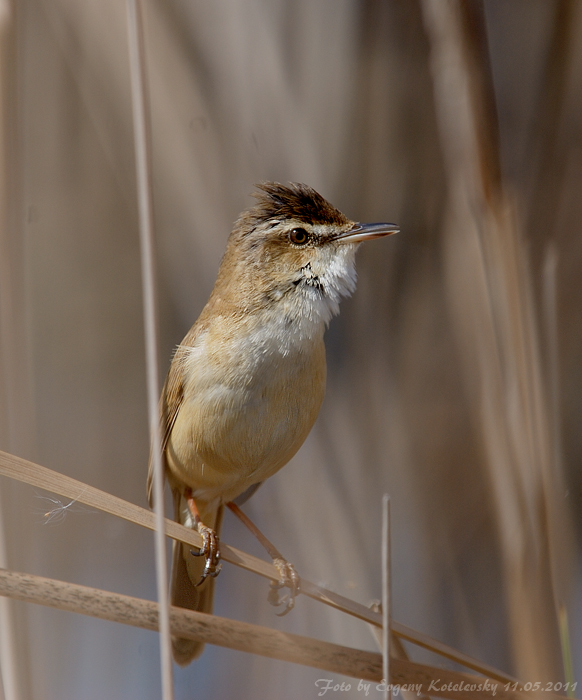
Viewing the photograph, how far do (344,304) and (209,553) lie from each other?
46.2 inches

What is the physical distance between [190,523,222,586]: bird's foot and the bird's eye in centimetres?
104

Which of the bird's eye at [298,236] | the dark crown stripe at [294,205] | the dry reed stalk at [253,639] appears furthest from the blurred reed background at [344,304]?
the dry reed stalk at [253,639]

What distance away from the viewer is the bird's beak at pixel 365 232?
200cm

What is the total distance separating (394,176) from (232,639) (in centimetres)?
184

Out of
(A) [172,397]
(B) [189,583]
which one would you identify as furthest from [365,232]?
(B) [189,583]

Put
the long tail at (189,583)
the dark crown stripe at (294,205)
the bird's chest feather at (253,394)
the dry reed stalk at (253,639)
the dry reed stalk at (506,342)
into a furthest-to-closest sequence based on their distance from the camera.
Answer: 1. the long tail at (189,583)
2. the dark crown stripe at (294,205)
3. the bird's chest feather at (253,394)
4. the dry reed stalk at (506,342)
5. the dry reed stalk at (253,639)

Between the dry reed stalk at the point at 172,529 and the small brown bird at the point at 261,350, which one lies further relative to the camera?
the small brown bird at the point at 261,350

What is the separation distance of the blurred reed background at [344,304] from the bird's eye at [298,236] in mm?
371

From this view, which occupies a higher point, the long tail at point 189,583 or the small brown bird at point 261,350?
the small brown bird at point 261,350

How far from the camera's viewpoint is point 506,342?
1.88 metres

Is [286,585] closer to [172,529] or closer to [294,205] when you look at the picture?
[172,529]

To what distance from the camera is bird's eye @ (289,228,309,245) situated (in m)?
2.13

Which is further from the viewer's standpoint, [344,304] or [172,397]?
[344,304]

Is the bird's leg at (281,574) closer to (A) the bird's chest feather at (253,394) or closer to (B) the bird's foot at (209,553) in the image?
(B) the bird's foot at (209,553)
